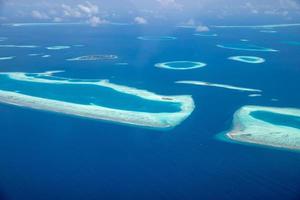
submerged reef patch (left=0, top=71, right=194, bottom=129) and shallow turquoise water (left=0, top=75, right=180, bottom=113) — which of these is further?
shallow turquoise water (left=0, top=75, right=180, bottom=113)

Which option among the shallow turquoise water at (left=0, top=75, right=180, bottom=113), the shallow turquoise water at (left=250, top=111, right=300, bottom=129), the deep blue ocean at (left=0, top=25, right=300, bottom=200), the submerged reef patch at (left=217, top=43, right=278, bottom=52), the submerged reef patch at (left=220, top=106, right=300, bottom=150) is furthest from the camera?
the submerged reef patch at (left=217, top=43, right=278, bottom=52)

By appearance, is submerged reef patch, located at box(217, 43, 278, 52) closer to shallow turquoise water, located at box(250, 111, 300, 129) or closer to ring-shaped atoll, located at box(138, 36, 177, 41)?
ring-shaped atoll, located at box(138, 36, 177, 41)

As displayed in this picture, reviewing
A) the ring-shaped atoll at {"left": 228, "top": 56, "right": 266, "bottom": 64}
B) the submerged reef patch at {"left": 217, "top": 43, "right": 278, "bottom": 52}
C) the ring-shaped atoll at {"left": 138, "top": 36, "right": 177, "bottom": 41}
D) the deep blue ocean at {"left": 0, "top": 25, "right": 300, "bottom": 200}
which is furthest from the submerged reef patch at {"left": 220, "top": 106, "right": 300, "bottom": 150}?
the ring-shaped atoll at {"left": 138, "top": 36, "right": 177, "bottom": 41}

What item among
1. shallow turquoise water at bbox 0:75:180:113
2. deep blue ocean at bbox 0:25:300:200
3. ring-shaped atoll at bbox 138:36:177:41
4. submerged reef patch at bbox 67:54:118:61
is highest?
ring-shaped atoll at bbox 138:36:177:41

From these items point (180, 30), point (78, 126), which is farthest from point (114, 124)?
point (180, 30)

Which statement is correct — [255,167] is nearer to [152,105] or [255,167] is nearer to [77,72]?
[152,105]

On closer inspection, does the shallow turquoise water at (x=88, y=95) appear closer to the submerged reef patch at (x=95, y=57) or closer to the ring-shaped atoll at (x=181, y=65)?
the submerged reef patch at (x=95, y=57)

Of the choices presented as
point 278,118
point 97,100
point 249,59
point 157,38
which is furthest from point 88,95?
point 157,38
